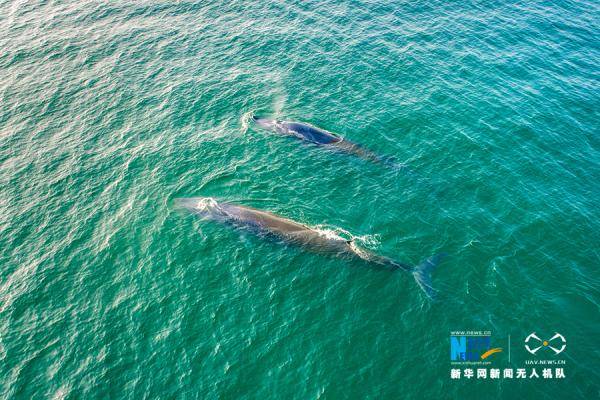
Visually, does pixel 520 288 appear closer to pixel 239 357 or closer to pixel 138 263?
pixel 239 357

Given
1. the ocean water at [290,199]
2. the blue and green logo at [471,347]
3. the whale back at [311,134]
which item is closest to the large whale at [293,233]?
the ocean water at [290,199]

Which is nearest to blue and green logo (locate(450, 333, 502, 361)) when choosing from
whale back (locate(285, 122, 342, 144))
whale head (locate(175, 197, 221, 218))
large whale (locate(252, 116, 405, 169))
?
large whale (locate(252, 116, 405, 169))

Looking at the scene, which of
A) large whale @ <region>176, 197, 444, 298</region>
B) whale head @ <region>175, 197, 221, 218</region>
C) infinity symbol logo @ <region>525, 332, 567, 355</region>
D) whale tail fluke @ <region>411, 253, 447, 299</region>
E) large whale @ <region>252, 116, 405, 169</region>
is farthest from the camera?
large whale @ <region>252, 116, 405, 169</region>

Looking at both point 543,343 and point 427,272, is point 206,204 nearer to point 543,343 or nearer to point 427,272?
point 427,272

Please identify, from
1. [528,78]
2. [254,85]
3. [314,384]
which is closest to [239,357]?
[314,384]

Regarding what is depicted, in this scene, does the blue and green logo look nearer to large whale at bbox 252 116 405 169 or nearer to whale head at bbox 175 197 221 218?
large whale at bbox 252 116 405 169

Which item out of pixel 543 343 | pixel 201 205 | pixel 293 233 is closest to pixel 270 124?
pixel 201 205
